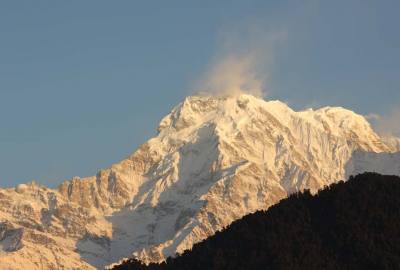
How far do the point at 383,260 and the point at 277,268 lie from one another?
518 inches

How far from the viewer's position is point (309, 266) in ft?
654

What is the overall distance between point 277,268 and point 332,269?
22.6 ft

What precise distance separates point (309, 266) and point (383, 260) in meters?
9.18

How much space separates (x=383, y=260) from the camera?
652ft

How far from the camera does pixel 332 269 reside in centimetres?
19988

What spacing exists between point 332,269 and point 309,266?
297cm

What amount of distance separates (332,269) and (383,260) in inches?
253

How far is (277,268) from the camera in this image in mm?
199375
